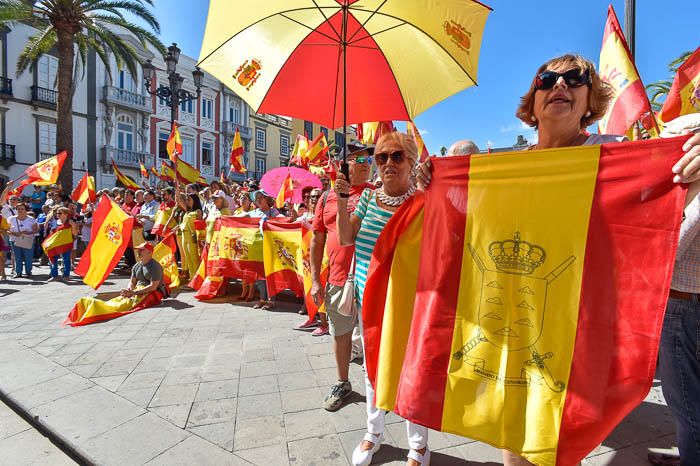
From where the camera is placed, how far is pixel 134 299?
6.11m

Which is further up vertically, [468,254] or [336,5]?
[336,5]

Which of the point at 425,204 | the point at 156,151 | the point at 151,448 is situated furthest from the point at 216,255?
the point at 156,151

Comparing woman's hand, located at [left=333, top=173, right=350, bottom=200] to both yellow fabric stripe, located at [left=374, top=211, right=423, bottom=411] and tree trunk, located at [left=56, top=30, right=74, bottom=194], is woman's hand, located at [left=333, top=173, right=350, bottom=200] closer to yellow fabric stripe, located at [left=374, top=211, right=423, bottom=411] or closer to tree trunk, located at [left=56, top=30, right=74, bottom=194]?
yellow fabric stripe, located at [left=374, top=211, right=423, bottom=411]

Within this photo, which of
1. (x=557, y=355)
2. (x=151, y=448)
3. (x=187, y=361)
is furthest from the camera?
(x=187, y=361)

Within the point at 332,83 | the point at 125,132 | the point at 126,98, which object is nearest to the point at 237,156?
the point at 332,83

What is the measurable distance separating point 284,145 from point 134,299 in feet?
136

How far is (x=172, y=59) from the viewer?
1027cm

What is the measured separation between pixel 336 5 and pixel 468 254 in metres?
2.01

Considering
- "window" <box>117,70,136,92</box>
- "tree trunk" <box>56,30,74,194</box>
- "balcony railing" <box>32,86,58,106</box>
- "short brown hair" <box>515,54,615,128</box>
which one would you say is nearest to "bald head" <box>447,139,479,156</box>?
"short brown hair" <box>515,54,615,128</box>

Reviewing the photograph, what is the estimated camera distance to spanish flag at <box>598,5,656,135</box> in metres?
3.46

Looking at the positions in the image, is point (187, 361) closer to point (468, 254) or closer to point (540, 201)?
point (468, 254)

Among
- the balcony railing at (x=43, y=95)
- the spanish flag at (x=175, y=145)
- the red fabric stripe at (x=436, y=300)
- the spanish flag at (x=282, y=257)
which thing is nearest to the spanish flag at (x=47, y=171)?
the spanish flag at (x=175, y=145)

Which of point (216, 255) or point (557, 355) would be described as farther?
point (216, 255)

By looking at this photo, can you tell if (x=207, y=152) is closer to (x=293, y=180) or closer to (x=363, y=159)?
(x=293, y=180)
